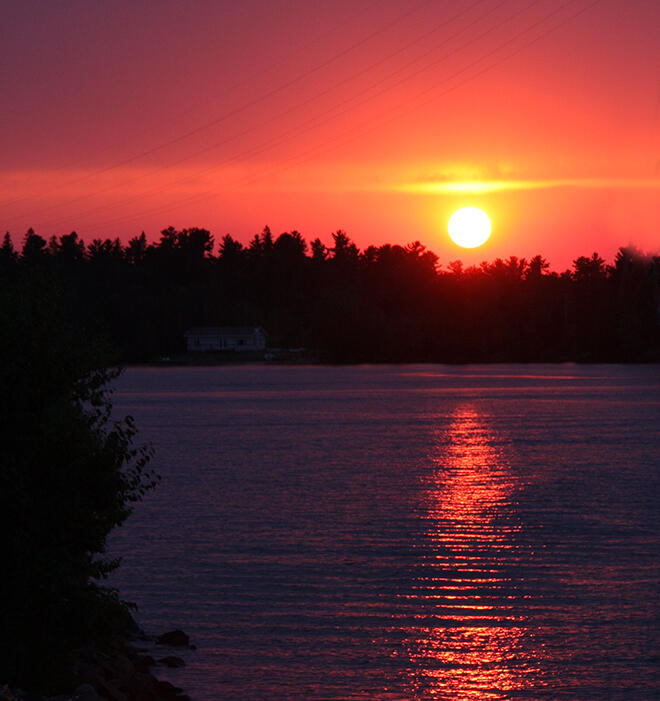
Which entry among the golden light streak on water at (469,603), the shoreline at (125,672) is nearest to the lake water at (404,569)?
the golden light streak on water at (469,603)

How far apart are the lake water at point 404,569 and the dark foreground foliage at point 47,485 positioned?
2861mm

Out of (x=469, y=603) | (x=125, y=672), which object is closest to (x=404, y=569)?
(x=469, y=603)

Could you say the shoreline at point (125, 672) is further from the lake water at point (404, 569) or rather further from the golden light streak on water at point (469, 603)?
the golden light streak on water at point (469, 603)

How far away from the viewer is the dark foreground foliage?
1503 cm

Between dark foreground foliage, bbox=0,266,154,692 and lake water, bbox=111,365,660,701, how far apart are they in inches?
113

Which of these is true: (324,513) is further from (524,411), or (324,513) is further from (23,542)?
(524,411)

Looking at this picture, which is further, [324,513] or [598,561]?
[324,513]

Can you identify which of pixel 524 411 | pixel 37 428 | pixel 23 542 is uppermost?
pixel 37 428

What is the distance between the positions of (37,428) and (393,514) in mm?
22156

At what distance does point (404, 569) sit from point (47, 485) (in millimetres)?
12857

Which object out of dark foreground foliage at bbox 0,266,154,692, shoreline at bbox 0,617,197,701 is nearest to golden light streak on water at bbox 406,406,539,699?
shoreline at bbox 0,617,197,701

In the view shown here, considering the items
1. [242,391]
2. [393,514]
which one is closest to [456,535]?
[393,514]

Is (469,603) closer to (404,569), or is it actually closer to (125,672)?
(404,569)

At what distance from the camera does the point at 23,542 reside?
15086mm
